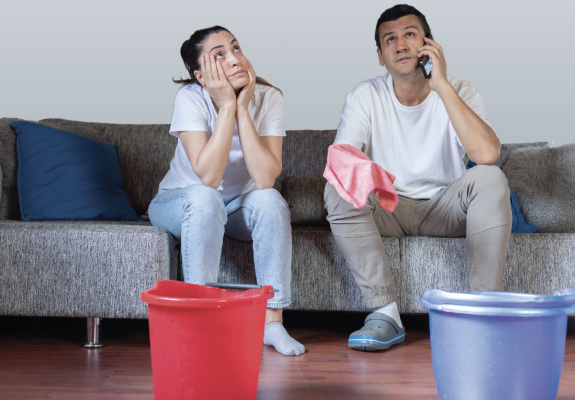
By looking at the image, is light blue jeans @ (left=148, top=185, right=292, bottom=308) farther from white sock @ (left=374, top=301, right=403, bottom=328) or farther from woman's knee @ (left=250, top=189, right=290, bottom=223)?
white sock @ (left=374, top=301, right=403, bottom=328)

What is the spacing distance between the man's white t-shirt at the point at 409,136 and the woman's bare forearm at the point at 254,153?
0.88 feet

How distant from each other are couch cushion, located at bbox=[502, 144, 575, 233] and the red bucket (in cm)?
140

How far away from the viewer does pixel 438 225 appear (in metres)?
1.66

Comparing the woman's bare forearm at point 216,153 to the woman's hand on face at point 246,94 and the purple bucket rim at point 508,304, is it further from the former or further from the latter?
the purple bucket rim at point 508,304

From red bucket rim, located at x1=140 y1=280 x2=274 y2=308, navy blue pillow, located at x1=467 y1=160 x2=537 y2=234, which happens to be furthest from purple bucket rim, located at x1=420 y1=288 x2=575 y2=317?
navy blue pillow, located at x1=467 y1=160 x2=537 y2=234

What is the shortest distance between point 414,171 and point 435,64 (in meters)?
0.34

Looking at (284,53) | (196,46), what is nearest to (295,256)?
(196,46)

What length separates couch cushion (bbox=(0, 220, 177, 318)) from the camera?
1.49 meters

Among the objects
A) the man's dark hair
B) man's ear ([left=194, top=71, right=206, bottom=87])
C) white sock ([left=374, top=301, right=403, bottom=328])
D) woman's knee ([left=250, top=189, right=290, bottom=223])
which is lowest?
white sock ([left=374, top=301, right=403, bottom=328])

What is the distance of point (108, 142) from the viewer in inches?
88.4

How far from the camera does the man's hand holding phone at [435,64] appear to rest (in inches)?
63.3

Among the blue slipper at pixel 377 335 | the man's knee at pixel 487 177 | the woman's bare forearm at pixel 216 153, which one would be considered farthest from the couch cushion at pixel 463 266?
the woman's bare forearm at pixel 216 153

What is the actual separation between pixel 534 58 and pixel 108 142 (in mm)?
2168

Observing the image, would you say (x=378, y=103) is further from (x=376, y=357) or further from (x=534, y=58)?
(x=534, y=58)
